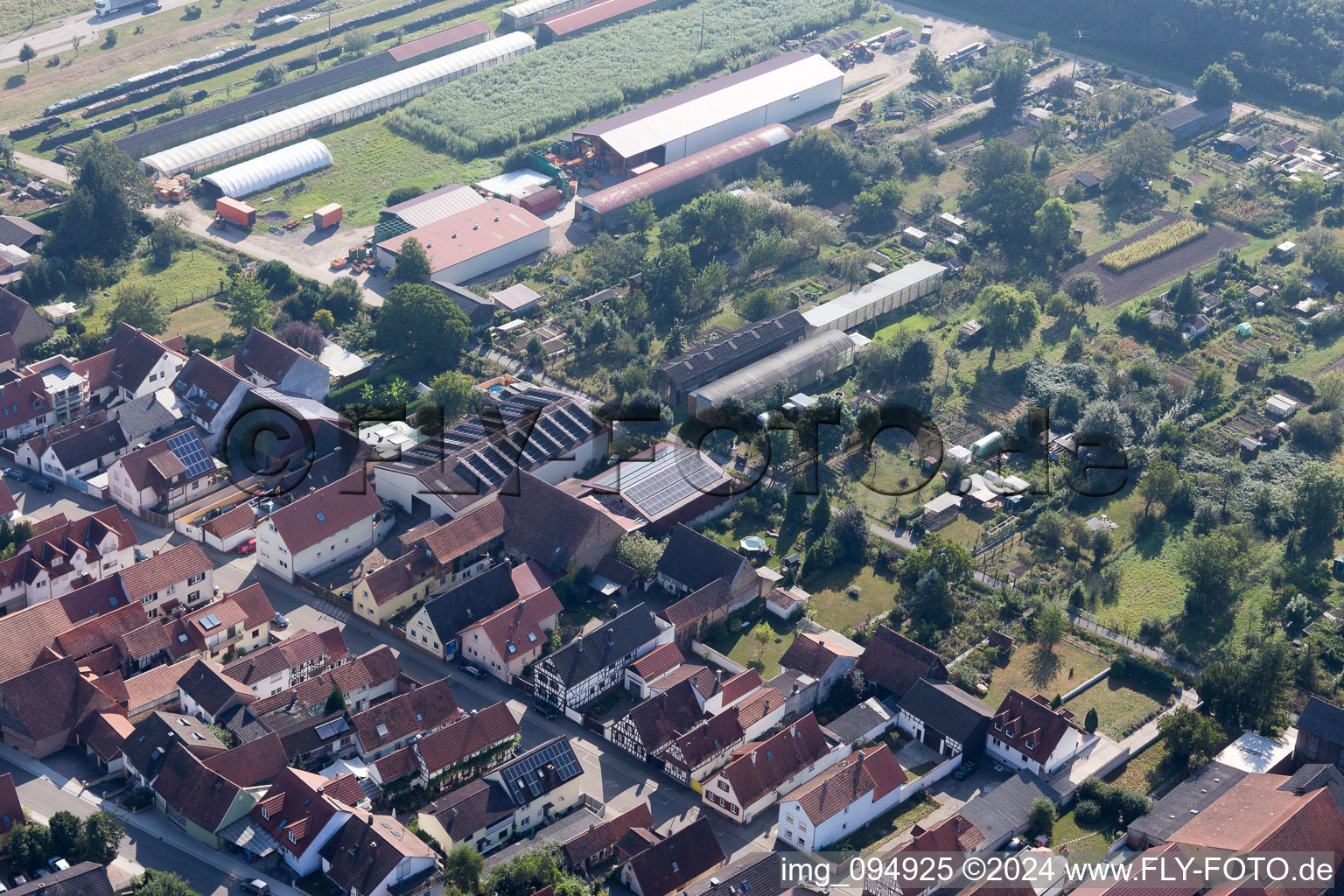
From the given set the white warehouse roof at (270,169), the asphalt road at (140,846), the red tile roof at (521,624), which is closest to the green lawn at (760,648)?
the red tile roof at (521,624)

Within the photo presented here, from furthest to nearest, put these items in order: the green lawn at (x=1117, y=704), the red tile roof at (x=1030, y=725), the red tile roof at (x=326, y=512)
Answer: the red tile roof at (x=326, y=512) < the green lawn at (x=1117, y=704) < the red tile roof at (x=1030, y=725)

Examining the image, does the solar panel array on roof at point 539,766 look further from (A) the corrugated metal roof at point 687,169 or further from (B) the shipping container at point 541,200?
(B) the shipping container at point 541,200

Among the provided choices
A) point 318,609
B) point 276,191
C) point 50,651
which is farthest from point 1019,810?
point 276,191

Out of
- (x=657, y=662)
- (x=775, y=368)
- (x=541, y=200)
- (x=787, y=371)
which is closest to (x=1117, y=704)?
(x=657, y=662)

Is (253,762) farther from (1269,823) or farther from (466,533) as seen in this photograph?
(1269,823)

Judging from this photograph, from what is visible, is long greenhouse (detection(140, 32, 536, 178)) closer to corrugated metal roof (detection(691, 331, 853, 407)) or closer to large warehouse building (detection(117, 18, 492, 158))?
large warehouse building (detection(117, 18, 492, 158))

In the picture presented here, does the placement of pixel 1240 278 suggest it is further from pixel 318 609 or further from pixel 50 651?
pixel 50 651
